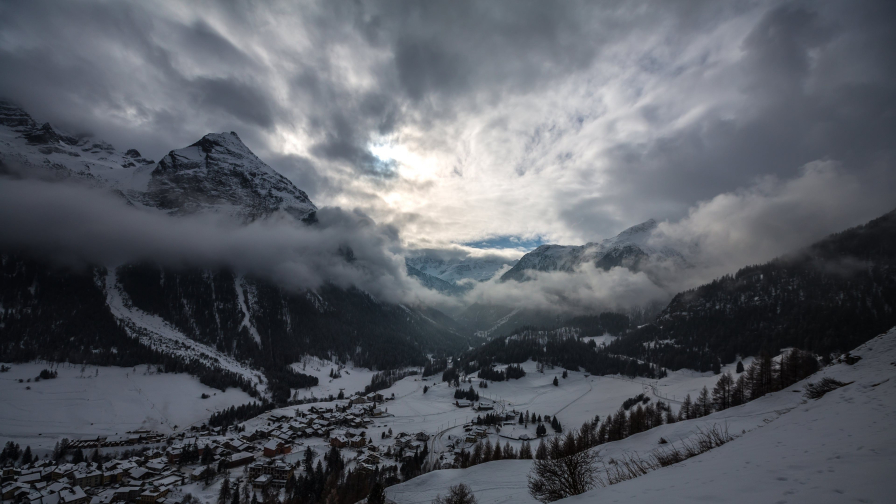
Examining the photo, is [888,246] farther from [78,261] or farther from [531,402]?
[78,261]

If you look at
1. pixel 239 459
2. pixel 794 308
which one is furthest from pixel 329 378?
pixel 794 308

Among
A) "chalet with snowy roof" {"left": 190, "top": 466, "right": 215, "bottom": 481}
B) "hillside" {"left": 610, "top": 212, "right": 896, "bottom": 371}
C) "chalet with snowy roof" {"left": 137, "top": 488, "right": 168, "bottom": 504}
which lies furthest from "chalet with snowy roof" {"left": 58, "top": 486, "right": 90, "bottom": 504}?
"hillside" {"left": 610, "top": 212, "right": 896, "bottom": 371}

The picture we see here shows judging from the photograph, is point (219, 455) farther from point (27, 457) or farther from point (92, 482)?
point (27, 457)

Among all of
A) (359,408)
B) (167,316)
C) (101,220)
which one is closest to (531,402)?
(359,408)

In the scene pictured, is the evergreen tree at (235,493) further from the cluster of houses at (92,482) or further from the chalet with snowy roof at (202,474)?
the cluster of houses at (92,482)

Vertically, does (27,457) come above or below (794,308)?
below

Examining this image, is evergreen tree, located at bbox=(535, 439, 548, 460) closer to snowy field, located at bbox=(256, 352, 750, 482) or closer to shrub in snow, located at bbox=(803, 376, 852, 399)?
shrub in snow, located at bbox=(803, 376, 852, 399)

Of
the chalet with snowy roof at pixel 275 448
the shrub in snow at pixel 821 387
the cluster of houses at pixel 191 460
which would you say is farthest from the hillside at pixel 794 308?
the chalet with snowy roof at pixel 275 448

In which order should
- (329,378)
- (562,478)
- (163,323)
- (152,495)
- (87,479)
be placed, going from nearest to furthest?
(562,478)
(152,495)
(87,479)
(163,323)
(329,378)
